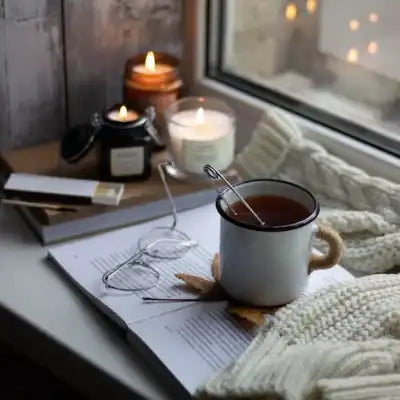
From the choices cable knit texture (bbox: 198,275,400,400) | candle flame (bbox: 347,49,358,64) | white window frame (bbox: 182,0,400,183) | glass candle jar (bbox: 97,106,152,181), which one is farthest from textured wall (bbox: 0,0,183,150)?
cable knit texture (bbox: 198,275,400,400)

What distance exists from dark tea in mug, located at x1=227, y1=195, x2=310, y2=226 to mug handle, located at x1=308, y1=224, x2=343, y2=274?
2cm

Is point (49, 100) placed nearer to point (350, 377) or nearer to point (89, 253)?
point (89, 253)

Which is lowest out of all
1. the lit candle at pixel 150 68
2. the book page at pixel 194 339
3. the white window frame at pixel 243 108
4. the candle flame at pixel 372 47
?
the book page at pixel 194 339

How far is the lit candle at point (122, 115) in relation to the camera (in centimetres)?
108

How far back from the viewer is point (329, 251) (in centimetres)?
88

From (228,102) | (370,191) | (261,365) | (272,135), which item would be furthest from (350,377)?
(228,102)

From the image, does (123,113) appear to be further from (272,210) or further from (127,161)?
(272,210)

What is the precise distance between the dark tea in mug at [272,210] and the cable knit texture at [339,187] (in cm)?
11

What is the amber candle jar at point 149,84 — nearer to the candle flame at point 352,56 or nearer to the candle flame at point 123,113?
the candle flame at point 123,113

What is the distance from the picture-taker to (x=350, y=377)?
0.75 meters

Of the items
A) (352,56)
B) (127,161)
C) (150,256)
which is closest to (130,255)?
(150,256)

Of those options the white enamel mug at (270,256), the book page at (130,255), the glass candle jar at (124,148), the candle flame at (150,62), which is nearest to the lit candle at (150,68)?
the candle flame at (150,62)

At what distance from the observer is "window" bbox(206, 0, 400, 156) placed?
3.67 ft

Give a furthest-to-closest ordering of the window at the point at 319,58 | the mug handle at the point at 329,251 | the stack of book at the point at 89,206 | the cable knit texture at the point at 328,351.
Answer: the window at the point at 319,58 → the stack of book at the point at 89,206 → the mug handle at the point at 329,251 → the cable knit texture at the point at 328,351
